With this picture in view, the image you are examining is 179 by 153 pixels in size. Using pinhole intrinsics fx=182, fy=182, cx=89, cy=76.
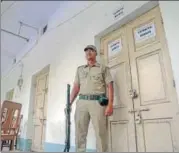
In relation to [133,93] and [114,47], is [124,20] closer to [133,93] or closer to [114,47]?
[114,47]

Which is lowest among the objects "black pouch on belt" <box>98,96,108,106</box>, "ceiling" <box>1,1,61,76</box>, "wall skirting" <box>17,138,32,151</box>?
"wall skirting" <box>17,138,32,151</box>

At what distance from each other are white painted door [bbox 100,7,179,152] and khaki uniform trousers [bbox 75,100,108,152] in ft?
1.16

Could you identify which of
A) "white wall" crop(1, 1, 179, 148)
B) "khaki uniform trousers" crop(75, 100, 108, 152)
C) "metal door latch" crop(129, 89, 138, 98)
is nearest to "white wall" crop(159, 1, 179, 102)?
"white wall" crop(1, 1, 179, 148)

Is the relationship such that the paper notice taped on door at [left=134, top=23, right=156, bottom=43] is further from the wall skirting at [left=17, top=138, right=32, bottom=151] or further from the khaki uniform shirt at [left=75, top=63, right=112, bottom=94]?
the wall skirting at [left=17, top=138, right=32, bottom=151]

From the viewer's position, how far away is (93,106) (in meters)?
1.75

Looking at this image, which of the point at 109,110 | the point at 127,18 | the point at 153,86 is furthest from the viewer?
the point at 127,18

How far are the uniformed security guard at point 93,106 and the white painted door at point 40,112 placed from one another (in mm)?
2075

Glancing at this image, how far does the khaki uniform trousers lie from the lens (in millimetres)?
1690

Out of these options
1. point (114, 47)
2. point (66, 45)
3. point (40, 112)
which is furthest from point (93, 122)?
point (40, 112)

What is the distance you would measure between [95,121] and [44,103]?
7.79 feet

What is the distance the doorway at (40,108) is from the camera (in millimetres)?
3693

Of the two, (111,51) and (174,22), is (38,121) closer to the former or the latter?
(111,51)

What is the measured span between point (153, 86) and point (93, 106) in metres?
0.64

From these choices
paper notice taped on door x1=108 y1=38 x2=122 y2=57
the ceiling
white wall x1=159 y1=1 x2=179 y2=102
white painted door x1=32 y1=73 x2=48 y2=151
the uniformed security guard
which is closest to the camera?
white wall x1=159 y1=1 x2=179 y2=102
